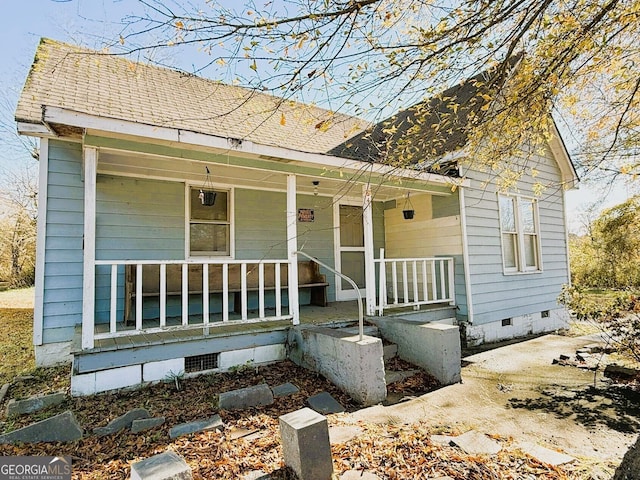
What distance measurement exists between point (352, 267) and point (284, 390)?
4133mm

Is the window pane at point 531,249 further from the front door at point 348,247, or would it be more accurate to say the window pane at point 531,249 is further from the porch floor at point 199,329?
the porch floor at point 199,329

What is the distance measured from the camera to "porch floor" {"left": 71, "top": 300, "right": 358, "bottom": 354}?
3.71 m

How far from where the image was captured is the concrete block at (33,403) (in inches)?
125

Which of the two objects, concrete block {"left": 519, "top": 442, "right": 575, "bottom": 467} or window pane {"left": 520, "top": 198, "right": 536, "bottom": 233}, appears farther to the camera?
window pane {"left": 520, "top": 198, "right": 536, "bottom": 233}

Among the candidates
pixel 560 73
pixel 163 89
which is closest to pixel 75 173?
pixel 163 89

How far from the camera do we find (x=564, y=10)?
3.26 meters

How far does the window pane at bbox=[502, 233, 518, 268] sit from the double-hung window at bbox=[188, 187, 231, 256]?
556cm

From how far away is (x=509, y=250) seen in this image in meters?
7.38

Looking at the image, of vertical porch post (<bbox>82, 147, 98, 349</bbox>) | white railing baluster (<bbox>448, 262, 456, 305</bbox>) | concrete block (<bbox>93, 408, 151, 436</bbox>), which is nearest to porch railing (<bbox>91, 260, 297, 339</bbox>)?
vertical porch post (<bbox>82, 147, 98, 349</bbox>)

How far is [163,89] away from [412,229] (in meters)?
5.55

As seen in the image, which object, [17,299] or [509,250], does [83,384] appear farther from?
[17,299]

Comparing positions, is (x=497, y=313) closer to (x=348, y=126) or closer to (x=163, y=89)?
(x=348, y=126)

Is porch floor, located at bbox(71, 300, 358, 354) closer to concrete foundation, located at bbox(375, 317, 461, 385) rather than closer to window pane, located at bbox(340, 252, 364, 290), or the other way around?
concrete foundation, located at bbox(375, 317, 461, 385)

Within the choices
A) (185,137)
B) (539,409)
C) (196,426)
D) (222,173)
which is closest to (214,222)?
(222,173)
